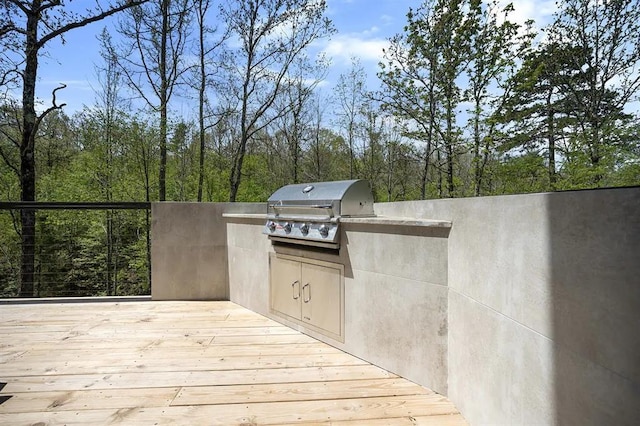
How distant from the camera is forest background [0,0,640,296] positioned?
506 centimetres

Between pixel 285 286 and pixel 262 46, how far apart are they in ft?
24.5

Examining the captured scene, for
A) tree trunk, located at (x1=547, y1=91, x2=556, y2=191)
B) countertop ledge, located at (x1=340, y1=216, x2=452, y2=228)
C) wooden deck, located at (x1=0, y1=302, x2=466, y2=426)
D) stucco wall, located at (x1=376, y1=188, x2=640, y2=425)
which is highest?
tree trunk, located at (x1=547, y1=91, x2=556, y2=191)

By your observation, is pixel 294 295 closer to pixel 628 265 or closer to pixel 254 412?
pixel 254 412

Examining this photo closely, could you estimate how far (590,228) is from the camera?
872 mm

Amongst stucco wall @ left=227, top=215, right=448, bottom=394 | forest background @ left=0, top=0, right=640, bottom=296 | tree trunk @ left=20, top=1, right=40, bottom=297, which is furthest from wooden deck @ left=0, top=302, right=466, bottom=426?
tree trunk @ left=20, top=1, right=40, bottom=297

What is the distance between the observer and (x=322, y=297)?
2.52 meters

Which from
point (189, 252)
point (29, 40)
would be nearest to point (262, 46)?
point (29, 40)

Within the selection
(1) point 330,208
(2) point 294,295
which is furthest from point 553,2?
(2) point 294,295

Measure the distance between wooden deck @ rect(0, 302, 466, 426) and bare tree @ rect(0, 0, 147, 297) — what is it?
4663 mm

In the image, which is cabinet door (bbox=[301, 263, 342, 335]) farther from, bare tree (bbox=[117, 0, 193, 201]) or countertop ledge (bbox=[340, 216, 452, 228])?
bare tree (bbox=[117, 0, 193, 201])

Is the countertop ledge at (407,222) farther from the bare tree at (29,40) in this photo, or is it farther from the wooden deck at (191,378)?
the bare tree at (29,40)

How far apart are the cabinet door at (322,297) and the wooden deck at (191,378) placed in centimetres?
17

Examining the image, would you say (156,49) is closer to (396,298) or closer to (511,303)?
(396,298)

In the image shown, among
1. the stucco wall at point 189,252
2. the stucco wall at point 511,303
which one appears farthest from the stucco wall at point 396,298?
the stucco wall at point 189,252
